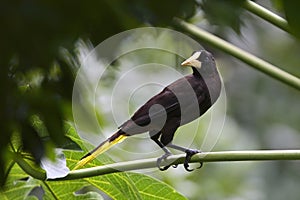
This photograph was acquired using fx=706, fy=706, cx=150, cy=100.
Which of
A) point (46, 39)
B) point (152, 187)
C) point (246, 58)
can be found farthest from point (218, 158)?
point (46, 39)

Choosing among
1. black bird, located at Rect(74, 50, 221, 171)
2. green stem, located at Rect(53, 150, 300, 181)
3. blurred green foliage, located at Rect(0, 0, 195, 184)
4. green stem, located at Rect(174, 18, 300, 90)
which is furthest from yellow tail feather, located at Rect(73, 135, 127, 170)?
blurred green foliage, located at Rect(0, 0, 195, 184)

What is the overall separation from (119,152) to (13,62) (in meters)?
2.18

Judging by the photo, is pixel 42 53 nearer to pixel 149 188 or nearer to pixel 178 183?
pixel 149 188

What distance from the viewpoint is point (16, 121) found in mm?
440

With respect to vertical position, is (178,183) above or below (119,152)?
below

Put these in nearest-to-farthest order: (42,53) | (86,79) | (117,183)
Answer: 1. (42,53)
2. (86,79)
3. (117,183)

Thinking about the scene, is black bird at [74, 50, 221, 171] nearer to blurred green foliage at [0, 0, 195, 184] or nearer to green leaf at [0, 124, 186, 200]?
green leaf at [0, 124, 186, 200]

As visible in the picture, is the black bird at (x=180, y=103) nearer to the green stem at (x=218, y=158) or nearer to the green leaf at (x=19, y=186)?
the green stem at (x=218, y=158)

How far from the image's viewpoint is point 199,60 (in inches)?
47.4

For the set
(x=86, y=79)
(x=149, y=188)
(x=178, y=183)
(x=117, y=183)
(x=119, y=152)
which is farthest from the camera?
(x=178, y=183)

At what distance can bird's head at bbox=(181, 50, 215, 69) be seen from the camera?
1155 mm

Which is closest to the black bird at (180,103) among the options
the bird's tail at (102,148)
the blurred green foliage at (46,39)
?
the bird's tail at (102,148)

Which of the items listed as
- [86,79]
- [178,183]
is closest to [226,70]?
[178,183]

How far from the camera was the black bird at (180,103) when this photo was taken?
1.07 m
